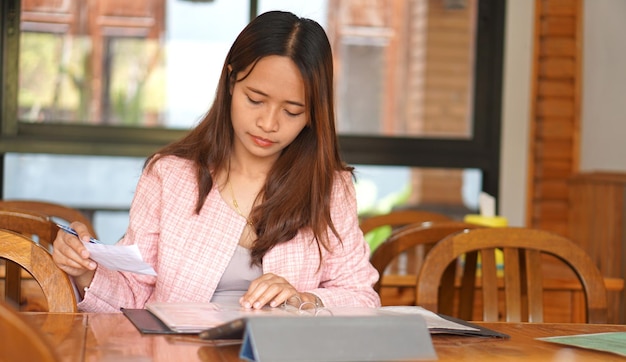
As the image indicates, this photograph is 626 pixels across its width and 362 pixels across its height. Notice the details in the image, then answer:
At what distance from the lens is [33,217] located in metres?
2.12

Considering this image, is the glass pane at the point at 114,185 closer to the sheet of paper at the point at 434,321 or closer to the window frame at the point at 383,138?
the window frame at the point at 383,138

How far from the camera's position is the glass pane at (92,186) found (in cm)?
434

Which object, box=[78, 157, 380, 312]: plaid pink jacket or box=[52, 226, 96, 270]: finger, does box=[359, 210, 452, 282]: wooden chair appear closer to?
box=[78, 157, 380, 312]: plaid pink jacket

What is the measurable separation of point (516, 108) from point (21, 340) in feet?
12.3

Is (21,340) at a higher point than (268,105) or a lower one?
lower

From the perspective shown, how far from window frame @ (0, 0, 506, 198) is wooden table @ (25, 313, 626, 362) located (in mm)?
2717

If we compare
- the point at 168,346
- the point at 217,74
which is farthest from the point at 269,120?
the point at 217,74

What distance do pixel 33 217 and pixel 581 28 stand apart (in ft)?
9.99

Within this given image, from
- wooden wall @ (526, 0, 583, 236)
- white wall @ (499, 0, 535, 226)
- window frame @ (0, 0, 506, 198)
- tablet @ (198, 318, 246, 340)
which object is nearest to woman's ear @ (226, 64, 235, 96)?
tablet @ (198, 318, 246, 340)

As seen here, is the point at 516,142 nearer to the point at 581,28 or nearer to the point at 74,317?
the point at 581,28

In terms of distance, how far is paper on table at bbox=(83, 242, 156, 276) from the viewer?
1.57 m

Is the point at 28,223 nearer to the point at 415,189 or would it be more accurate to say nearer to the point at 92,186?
the point at 92,186

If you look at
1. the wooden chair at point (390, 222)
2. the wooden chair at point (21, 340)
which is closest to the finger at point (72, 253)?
the wooden chair at point (21, 340)

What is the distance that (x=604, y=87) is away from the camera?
4.24 m
